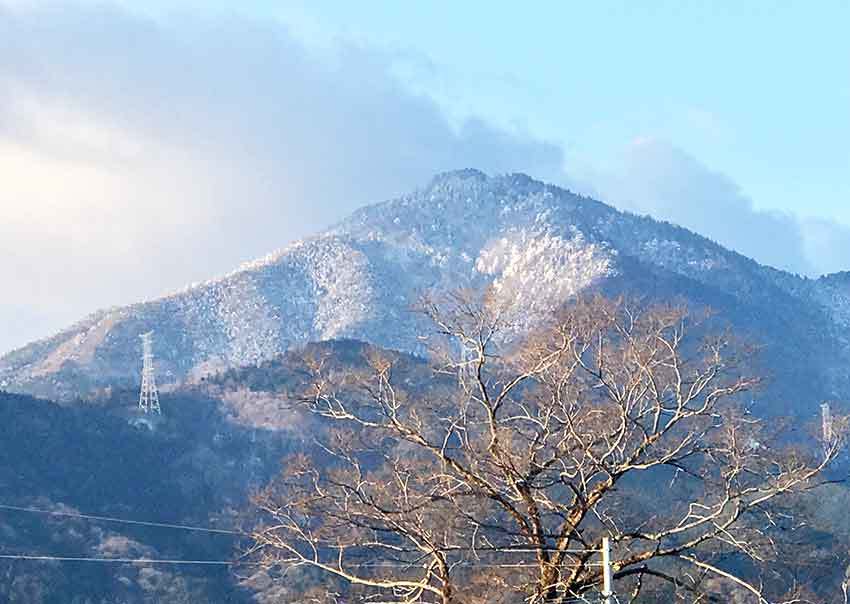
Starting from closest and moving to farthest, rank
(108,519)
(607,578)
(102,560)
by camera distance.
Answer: (607,578)
(102,560)
(108,519)

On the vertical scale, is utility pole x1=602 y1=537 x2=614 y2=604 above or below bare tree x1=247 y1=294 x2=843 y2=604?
below

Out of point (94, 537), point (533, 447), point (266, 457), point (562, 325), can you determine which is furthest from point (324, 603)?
point (266, 457)

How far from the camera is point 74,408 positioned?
11206 cm

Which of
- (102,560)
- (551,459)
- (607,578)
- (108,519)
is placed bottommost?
(102,560)

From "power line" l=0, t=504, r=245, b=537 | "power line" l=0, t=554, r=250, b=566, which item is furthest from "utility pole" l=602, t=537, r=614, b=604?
→ "power line" l=0, t=504, r=245, b=537

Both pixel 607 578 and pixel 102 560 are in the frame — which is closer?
pixel 607 578

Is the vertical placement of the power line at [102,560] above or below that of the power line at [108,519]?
below

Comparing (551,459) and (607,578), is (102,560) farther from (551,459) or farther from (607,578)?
(607,578)

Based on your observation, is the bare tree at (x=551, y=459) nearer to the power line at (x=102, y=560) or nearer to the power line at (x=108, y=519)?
the power line at (x=102, y=560)

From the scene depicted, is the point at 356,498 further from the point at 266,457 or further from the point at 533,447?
the point at 266,457

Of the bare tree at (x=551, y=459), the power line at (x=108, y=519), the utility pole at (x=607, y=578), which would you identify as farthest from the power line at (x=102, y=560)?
the utility pole at (x=607, y=578)

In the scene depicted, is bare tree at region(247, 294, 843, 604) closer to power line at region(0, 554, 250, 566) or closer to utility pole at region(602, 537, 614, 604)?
utility pole at region(602, 537, 614, 604)

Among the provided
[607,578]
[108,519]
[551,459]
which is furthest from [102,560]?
[607,578]

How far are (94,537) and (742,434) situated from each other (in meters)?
69.9
